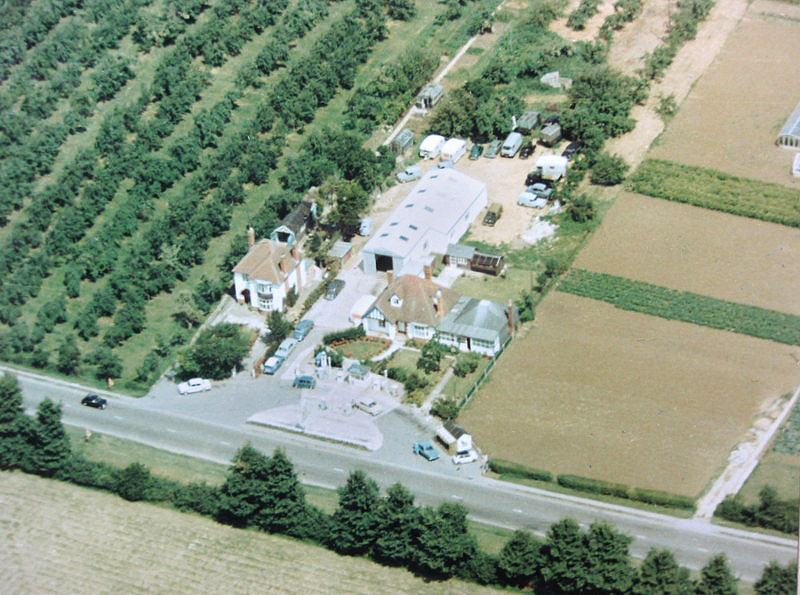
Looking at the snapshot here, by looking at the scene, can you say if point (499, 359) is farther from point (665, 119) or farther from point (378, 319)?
point (665, 119)

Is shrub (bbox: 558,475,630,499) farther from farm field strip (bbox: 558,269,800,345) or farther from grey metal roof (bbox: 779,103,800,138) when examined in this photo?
grey metal roof (bbox: 779,103,800,138)

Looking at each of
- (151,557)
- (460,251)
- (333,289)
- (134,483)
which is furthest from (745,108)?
(151,557)

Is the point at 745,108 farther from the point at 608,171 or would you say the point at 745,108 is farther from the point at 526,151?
the point at 526,151

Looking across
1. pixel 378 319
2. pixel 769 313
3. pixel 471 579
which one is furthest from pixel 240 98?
pixel 471 579

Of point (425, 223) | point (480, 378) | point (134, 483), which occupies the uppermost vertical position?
point (425, 223)

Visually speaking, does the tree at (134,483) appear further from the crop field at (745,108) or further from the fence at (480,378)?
the crop field at (745,108)

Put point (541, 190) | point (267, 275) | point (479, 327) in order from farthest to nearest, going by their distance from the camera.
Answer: point (541, 190) < point (267, 275) < point (479, 327)
